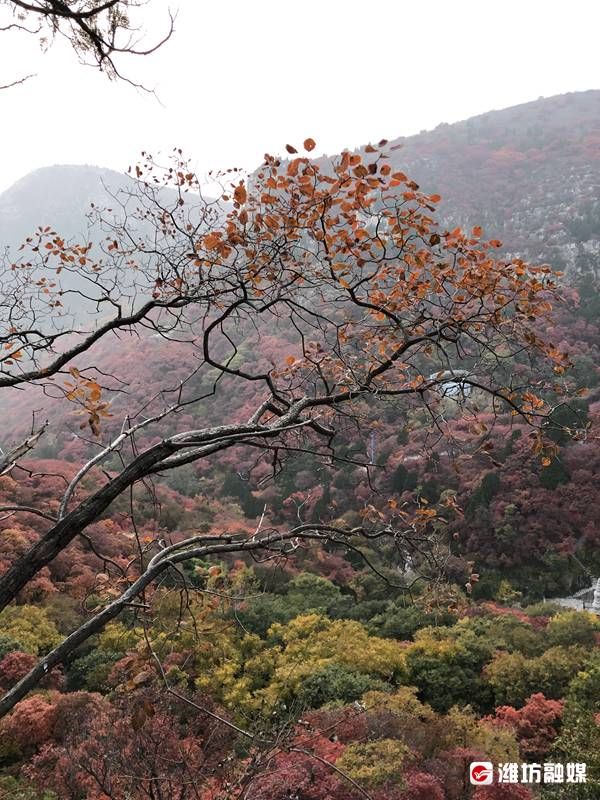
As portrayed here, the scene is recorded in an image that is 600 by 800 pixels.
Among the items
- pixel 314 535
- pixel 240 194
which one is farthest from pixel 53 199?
pixel 314 535

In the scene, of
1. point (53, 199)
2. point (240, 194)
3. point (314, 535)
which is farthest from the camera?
point (53, 199)

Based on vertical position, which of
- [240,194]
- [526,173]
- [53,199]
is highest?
[53,199]

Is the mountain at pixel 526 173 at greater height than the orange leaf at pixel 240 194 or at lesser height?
greater

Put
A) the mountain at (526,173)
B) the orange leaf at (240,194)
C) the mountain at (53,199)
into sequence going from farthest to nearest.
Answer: the mountain at (53,199)
the mountain at (526,173)
the orange leaf at (240,194)

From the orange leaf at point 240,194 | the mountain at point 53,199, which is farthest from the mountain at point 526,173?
the mountain at point 53,199

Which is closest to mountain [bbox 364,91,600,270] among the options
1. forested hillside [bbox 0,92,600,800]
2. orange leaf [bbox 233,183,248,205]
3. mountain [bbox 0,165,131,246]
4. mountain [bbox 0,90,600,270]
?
mountain [bbox 0,90,600,270]

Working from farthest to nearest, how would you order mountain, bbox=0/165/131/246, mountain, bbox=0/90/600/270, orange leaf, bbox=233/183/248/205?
mountain, bbox=0/165/131/246 → mountain, bbox=0/90/600/270 → orange leaf, bbox=233/183/248/205

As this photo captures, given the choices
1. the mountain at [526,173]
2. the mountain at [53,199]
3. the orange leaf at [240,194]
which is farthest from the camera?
the mountain at [53,199]

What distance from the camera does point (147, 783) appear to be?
4.33 metres

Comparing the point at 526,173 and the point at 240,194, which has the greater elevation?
the point at 526,173

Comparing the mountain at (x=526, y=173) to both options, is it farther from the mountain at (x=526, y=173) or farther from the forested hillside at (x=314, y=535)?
the forested hillside at (x=314, y=535)

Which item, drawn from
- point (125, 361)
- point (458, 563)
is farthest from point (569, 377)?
point (125, 361)

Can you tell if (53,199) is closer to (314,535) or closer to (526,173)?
(526,173)

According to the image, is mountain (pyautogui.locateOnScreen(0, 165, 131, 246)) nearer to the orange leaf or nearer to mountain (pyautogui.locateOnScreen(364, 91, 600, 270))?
mountain (pyautogui.locateOnScreen(364, 91, 600, 270))
